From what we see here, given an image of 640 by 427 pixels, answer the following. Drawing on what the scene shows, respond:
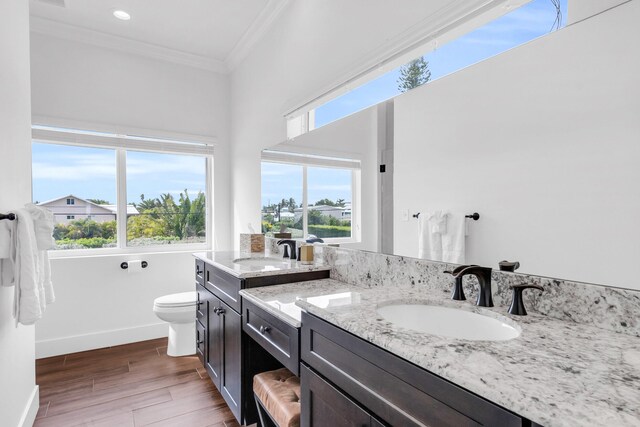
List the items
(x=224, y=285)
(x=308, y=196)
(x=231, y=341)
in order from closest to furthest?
(x=231, y=341) < (x=224, y=285) < (x=308, y=196)

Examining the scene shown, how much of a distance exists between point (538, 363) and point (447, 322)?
453mm

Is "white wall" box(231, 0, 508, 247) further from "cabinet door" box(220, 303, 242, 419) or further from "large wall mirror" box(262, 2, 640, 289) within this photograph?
"cabinet door" box(220, 303, 242, 419)

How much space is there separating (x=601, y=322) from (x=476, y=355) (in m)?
0.45

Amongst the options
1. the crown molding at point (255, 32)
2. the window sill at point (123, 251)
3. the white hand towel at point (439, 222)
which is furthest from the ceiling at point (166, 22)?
the white hand towel at point (439, 222)

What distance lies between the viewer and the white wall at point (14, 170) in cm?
152

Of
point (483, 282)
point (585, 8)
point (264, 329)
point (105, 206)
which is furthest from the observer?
point (105, 206)

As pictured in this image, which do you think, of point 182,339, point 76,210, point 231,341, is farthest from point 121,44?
point 231,341

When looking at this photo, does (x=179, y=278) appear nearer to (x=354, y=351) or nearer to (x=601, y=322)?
(x=354, y=351)

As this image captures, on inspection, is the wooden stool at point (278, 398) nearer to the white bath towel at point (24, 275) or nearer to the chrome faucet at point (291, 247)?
the chrome faucet at point (291, 247)

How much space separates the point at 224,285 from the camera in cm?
196

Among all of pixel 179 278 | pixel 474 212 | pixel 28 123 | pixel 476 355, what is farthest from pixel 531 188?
pixel 179 278

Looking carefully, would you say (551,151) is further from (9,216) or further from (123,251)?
(123,251)

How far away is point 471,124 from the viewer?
1.25 m

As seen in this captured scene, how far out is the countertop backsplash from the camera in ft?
2.91
